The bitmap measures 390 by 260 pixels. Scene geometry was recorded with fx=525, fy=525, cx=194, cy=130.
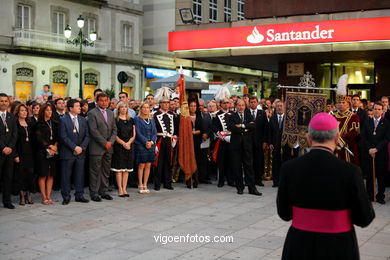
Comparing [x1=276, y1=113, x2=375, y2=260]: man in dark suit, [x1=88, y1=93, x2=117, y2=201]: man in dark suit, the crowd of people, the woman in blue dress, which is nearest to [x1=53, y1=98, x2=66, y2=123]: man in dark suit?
the crowd of people

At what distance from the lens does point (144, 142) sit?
1115cm

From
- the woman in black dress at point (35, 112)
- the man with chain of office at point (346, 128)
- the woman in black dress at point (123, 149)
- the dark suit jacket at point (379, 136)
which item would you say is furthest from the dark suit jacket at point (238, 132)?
the woman in black dress at point (35, 112)

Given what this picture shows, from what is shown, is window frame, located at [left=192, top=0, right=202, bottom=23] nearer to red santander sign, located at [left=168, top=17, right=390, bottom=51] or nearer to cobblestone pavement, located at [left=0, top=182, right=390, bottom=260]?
red santander sign, located at [left=168, top=17, right=390, bottom=51]

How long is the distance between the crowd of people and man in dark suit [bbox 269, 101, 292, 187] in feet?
0.08

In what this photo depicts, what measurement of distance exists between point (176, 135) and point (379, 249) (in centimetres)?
626

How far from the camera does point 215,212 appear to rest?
9.21m

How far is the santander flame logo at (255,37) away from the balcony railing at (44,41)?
18.5 metres

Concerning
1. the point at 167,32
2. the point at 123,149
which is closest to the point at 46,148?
the point at 123,149

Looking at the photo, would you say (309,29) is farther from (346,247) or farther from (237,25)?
(346,247)

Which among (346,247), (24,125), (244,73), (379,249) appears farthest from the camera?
(244,73)

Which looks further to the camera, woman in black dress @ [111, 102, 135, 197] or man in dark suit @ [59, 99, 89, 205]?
woman in black dress @ [111, 102, 135, 197]

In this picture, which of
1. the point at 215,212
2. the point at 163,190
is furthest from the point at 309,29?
the point at 215,212

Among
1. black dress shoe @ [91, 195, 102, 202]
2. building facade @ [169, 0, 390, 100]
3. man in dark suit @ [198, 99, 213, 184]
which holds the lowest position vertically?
black dress shoe @ [91, 195, 102, 202]

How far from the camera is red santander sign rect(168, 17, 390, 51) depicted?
1564cm
